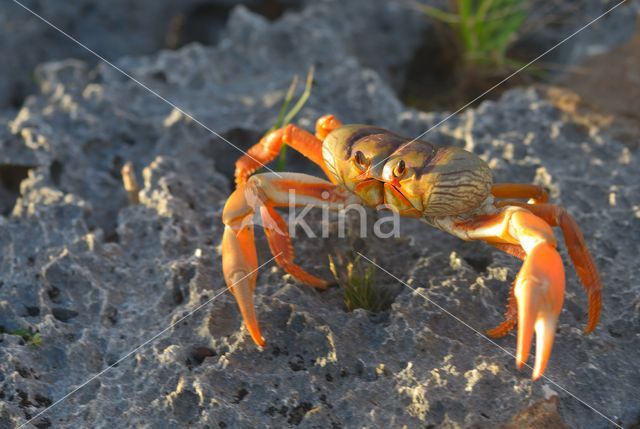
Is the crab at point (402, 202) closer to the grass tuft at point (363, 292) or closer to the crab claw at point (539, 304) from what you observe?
the crab claw at point (539, 304)

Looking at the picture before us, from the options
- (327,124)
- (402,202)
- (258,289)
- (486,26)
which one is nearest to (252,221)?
(258,289)

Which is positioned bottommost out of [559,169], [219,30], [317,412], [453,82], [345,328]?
[317,412]

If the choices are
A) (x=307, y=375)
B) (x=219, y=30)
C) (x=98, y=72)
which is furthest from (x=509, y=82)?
(x=307, y=375)

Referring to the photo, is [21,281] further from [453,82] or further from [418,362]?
[453,82]

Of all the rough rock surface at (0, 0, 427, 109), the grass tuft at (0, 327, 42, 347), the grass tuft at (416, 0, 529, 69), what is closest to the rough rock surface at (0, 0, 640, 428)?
the grass tuft at (0, 327, 42, 347)

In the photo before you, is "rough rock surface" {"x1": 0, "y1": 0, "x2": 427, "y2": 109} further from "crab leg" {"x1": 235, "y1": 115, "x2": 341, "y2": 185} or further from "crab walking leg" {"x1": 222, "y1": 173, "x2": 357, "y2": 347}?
"crab walking leg" {"x1": 222, "y1": 173, "x2": 357, "y2": 347}
